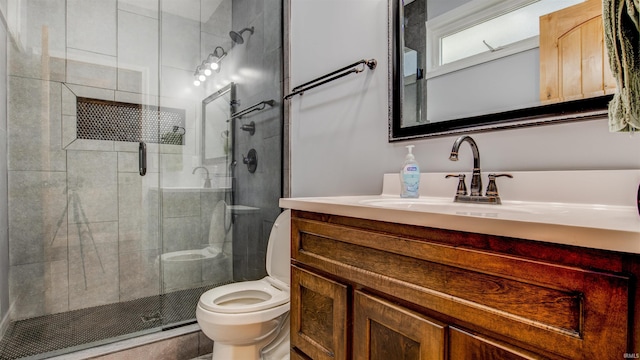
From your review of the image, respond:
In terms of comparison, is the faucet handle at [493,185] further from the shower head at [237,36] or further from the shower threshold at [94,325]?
the shower head at [237,36]

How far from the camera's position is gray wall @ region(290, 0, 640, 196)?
871 mm

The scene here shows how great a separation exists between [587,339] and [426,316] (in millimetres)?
260

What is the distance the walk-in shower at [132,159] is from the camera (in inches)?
77.5

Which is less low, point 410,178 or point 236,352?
point 410,178

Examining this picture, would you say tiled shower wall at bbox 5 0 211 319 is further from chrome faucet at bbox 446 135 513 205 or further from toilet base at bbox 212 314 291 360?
chrome faucet at bbox 446 135 513 205

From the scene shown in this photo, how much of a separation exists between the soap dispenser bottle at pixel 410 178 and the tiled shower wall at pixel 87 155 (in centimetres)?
175

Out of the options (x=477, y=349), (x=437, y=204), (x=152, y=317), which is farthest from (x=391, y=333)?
(x=152, y=317)

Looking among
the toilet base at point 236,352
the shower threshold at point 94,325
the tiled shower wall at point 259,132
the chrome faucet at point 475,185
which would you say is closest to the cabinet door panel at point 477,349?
the chrome faucet at point 475,185

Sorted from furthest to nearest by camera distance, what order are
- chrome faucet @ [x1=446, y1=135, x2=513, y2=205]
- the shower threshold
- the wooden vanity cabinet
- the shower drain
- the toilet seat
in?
1. the shower drain
2. the shower threshold
3. the toilet seat
4. chrome faucet @ [x1=446, y1=135, x2=513, y2=205]
5. the wooden vanity cabinet

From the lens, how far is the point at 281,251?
1.69 metres

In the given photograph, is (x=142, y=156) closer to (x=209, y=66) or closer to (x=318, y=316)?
Result: (x=209, y=66)

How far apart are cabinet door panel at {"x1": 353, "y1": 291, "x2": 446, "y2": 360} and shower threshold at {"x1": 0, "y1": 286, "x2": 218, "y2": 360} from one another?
153 cm

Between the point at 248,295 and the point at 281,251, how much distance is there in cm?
29

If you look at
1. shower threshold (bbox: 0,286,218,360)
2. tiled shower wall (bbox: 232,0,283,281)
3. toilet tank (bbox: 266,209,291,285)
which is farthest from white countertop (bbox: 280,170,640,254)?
shower threshold (bbox: 0,286,218,360)
